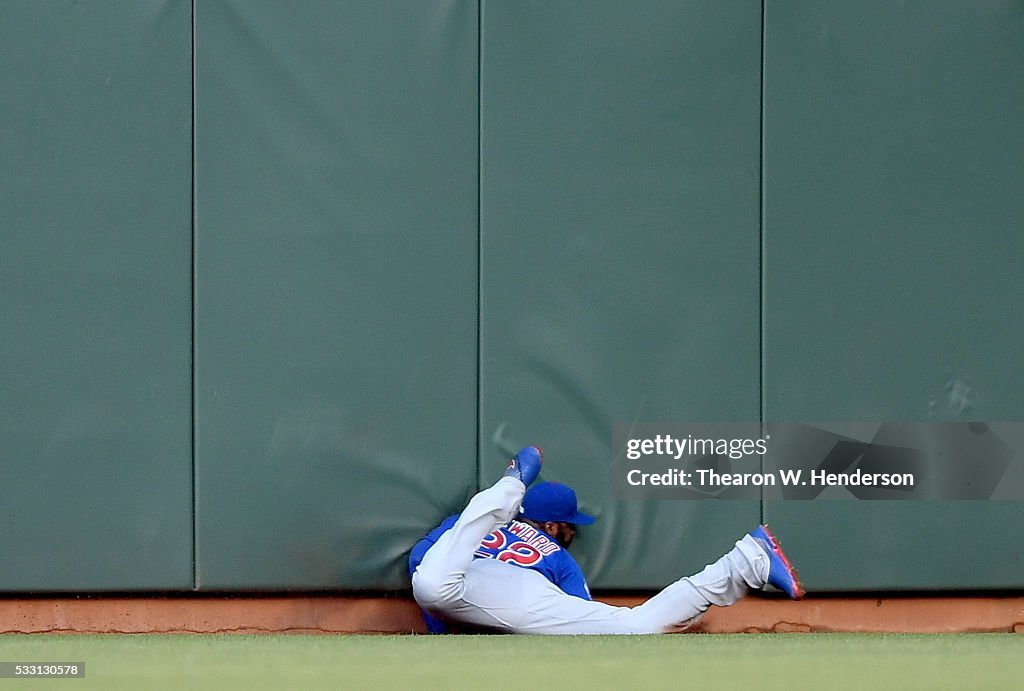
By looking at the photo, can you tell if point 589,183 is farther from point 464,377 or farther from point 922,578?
point 922,578

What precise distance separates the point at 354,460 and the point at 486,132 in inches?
52.3

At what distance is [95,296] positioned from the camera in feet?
15.7

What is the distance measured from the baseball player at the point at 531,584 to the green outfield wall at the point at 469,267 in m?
0.30

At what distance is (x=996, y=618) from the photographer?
5.09 metres

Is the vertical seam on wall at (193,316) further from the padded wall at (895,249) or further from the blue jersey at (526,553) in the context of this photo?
the padded wall at (895,249)

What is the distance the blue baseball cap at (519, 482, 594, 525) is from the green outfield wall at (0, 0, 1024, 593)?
136mm

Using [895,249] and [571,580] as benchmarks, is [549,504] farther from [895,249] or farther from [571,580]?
[895,249]

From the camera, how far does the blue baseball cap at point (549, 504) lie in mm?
4805

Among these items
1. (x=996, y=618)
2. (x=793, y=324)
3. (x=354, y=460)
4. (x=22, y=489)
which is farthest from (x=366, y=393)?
(x=996, y=618)

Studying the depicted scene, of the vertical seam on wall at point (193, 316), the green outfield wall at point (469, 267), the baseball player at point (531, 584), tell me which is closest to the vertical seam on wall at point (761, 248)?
the green outfield wall at point (469, 267)

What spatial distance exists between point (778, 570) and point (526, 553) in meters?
0.91

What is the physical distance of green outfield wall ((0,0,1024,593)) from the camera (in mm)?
4789

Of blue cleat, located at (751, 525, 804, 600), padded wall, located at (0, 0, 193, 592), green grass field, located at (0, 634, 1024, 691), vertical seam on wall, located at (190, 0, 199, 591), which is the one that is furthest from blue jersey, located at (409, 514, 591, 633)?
green grass field, located at (0, 634, 1024, 691)

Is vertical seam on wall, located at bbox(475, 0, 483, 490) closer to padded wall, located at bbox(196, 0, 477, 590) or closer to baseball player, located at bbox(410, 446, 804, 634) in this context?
padded wall, located at bbox(196, 0, 477, 590)
